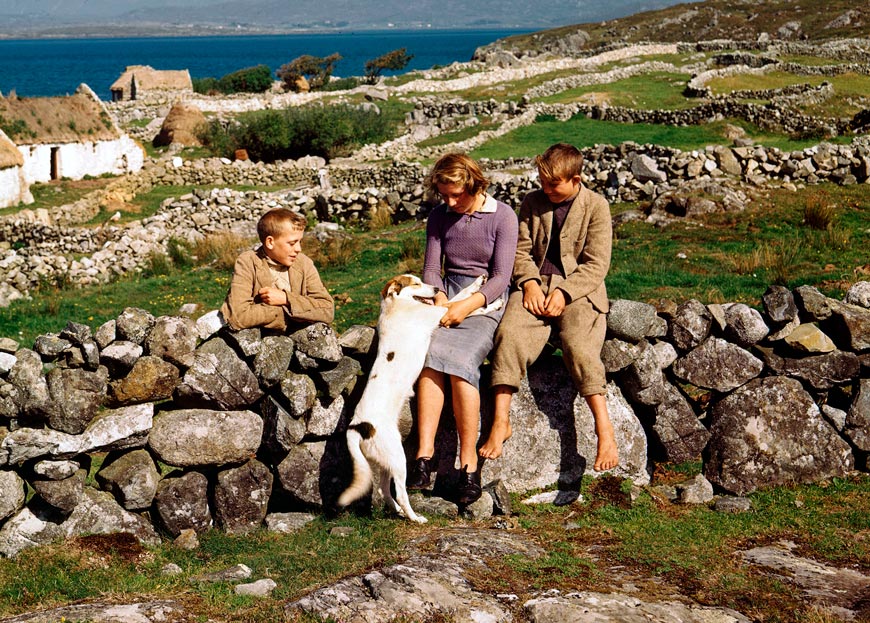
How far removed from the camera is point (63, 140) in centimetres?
3033

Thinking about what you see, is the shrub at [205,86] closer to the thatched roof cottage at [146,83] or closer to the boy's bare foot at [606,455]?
the thatched roof cottage at [146,83]

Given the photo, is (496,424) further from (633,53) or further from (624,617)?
(633,53)

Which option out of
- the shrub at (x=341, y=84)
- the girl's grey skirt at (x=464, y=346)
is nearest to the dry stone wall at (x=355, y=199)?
the girl's grey skirt at (x=464, y=346)

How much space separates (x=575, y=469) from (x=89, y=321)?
28.8ft

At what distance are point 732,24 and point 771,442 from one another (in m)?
99.8

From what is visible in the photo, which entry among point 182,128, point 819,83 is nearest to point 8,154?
point 182,128

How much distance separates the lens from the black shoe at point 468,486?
5.98m

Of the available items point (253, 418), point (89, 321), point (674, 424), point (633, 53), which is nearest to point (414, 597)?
point (253, 418)

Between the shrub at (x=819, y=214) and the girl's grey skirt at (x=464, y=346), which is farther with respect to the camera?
the shrub at (x=819, y=214)

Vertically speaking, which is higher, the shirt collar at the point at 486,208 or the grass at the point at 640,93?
the grass at the point at 640,93

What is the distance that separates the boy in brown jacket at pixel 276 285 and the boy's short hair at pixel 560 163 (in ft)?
6.12

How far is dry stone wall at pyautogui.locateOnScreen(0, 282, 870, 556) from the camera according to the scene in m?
5.91

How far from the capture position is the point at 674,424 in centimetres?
682

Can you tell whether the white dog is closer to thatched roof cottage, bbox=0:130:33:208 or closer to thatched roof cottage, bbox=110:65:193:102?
thatched roof cottage, bbox=0:130:33:208
